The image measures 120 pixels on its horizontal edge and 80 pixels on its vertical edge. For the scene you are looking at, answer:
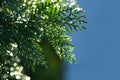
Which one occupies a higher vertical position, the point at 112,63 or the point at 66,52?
the point at 112,63

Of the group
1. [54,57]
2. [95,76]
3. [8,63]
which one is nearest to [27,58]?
[8,63]

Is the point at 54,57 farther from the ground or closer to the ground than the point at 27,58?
farther from the ground

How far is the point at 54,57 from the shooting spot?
57.2ft

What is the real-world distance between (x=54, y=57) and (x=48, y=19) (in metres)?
9.32

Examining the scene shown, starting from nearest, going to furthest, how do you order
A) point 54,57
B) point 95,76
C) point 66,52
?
point 66,52 < point 54,57 < point 95,76

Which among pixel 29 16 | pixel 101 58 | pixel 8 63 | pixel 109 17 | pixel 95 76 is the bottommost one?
pixel 8 63

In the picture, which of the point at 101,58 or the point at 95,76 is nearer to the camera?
the point at 95,76

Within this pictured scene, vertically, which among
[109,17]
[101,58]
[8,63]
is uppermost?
[109,17]

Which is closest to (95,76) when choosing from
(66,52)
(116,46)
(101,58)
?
(101,58)

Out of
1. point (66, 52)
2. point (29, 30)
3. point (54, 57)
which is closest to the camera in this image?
point (29, 30)

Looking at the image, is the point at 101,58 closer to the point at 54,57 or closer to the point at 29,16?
the point at 54,57

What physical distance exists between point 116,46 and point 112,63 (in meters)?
1.07

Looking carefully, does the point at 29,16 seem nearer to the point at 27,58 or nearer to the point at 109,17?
the point at 27,58

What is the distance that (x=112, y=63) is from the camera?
94.4 ft
